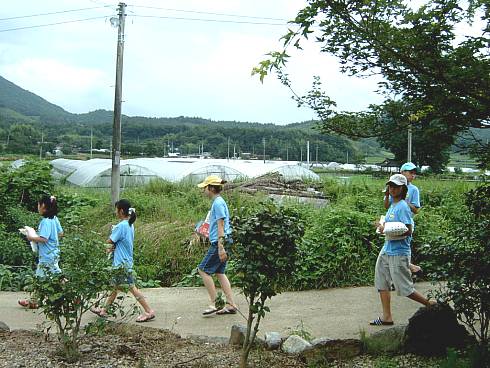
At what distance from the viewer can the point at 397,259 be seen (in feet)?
17.5

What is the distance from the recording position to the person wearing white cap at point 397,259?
5.28 meters

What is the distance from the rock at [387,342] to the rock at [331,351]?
11 cm

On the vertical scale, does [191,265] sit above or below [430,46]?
below

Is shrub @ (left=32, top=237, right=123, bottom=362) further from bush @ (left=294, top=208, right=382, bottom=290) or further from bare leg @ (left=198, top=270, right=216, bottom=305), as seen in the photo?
bush @ (left=294, top=208, right=382, bottom=290)

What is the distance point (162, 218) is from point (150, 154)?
29.6 metres

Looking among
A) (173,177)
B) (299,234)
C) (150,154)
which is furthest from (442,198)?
(150,154)

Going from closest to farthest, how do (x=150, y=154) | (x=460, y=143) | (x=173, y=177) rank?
1. (x=460, y=143)
2. (x=173, y=177)
3. (x=150, y=154)

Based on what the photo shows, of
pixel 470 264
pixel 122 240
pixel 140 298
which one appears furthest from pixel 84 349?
pixel 470 264

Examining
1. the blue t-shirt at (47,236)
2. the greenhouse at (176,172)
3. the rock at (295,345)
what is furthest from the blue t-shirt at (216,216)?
the greenhouse at (176,172)

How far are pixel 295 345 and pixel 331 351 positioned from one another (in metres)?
0.30

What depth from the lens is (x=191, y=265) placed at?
9188mm

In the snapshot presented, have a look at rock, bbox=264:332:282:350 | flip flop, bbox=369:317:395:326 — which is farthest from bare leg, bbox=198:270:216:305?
flip flop, bbox=369:317:395:326

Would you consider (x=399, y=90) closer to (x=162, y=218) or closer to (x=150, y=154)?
(x=162, y=218)

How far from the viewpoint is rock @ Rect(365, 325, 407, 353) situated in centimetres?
456
